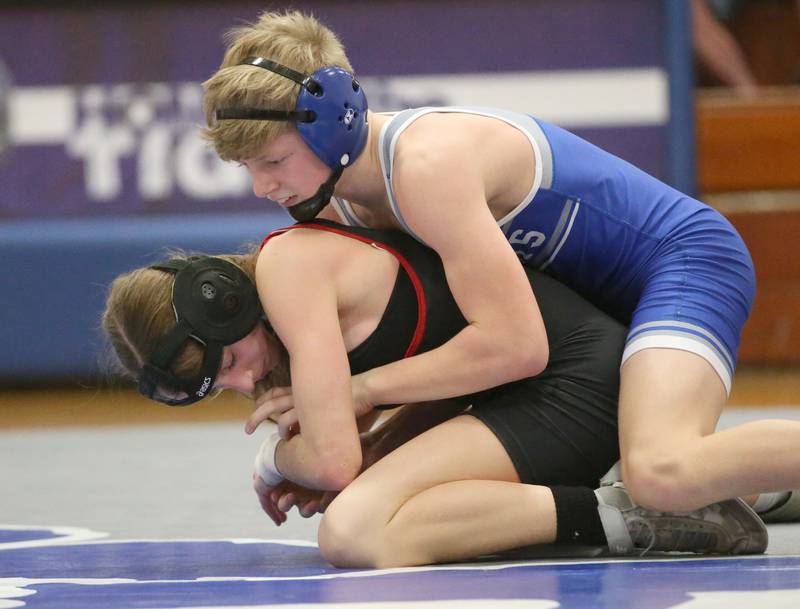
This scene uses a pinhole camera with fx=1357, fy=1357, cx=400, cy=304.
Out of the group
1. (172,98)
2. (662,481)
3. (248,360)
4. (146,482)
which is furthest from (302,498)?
(172,98)

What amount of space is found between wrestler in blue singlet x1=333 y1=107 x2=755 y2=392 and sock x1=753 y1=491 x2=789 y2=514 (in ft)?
0.92

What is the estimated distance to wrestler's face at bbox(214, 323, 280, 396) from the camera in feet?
7.44

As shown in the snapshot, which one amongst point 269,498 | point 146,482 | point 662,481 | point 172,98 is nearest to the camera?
point 662,481

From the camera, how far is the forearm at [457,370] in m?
2.19

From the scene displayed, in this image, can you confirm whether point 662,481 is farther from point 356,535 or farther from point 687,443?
point 356,535

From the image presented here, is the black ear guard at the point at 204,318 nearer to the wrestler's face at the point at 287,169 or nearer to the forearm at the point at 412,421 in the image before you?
the wrestler's face at the point at 287,169

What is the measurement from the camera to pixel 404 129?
229 cm

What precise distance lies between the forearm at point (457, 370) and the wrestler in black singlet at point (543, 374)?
8 cm

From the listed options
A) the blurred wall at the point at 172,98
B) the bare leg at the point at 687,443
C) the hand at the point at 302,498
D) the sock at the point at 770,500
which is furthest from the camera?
the blurred wall at the point at 172,98

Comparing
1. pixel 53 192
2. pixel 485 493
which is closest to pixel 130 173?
pixel 53 192

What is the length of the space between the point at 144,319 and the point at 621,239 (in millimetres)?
854

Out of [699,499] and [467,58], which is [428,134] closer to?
[699,499]

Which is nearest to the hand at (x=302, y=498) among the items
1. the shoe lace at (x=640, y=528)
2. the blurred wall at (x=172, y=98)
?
the shoe lace at (x=640, y=528)

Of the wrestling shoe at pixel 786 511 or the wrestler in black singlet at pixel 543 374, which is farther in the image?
the wrestling shoe at pixel 786 511
